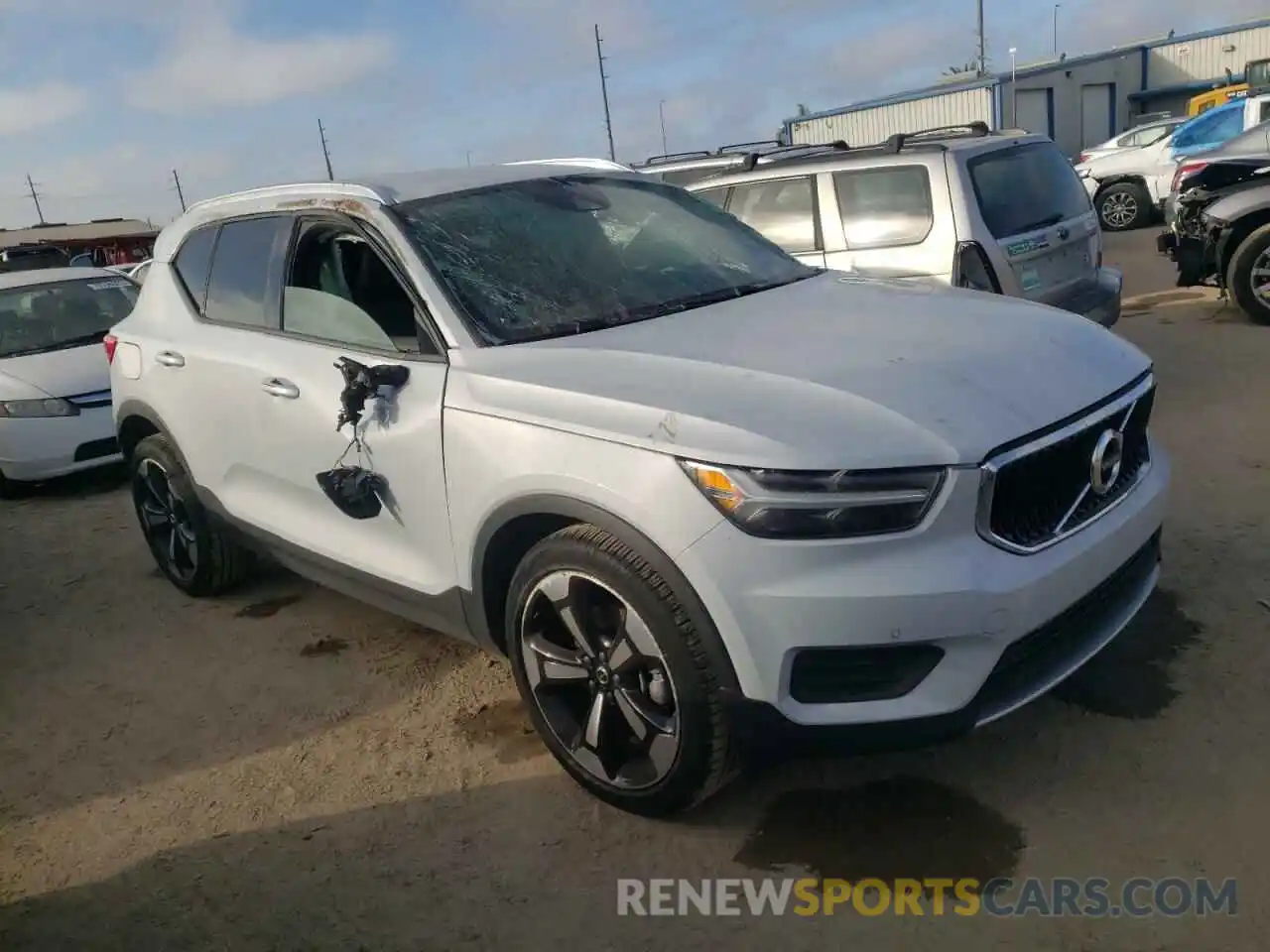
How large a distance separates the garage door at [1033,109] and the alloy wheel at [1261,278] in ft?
80.9

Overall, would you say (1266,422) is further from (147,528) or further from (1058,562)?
(147,528)

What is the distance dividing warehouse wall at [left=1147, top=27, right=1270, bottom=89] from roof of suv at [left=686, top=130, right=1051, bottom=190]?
111ft

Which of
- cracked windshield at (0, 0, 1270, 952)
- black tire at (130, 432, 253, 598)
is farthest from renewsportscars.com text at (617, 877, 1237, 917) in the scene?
black tire at (130, 432, 253, 598)

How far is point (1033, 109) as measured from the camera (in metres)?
31.3

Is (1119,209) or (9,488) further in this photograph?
(1119,209)

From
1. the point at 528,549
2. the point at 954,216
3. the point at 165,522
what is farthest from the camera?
the point at 954,216

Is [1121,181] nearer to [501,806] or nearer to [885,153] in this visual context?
[885,153]

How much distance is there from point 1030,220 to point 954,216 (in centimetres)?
54

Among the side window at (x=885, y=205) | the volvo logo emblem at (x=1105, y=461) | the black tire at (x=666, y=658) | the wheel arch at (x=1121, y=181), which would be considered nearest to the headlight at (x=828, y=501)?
the black tire at (x=666, y=658)

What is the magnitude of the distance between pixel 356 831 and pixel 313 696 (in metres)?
0.96

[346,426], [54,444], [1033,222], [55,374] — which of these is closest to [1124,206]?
[1033,222]

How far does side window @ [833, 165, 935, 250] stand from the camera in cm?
625

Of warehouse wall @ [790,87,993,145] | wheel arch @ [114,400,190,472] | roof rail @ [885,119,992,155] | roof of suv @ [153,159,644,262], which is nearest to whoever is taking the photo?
roof of suv @ [153,159,644,262]

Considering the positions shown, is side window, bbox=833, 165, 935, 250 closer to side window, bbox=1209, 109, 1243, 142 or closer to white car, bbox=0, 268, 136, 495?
white car, bbox=0, 268, 136, 495
